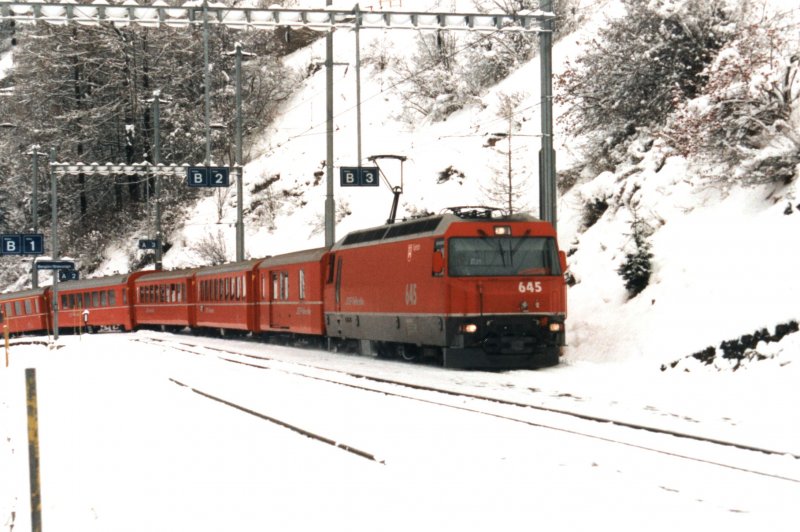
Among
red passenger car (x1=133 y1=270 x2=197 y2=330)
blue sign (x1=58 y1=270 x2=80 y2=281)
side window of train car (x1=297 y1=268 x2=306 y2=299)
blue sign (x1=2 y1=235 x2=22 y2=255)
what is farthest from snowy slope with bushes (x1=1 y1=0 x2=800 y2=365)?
blue sign (x1=2 y1=235 x2=22 y2=255)

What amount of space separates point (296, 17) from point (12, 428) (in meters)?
14.0

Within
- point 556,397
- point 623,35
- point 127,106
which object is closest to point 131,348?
point 623,35

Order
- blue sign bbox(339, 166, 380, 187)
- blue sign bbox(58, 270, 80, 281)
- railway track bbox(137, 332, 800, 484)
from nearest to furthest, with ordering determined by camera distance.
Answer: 1. railway track bbox(137, 332, 800, 484)
2. blue sign bbox(339, 166, 380, 187)
3. blue sign bbox(58, 270, 80, 281)

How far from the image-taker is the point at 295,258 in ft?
102

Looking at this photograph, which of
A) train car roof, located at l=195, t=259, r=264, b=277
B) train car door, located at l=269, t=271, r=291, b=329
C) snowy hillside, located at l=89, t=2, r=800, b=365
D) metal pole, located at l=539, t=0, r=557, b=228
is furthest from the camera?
train car roof, located at l=195, t=259, r=264, b=277

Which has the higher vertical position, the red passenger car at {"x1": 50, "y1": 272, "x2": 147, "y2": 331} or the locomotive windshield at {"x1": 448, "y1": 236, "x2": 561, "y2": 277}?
the locomotive windshield at {"x1": 448, "y1": 236, "x2": 561, "y2": 277}

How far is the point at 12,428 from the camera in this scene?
14406mm

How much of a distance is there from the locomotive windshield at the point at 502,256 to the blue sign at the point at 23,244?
20.4 m

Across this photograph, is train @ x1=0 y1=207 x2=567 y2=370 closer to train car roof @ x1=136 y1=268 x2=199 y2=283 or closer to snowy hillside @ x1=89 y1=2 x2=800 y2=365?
snowy hillside @ x1=89 y1=2 x2=800 y2=365

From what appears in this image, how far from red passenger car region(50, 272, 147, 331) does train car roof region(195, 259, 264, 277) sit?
746 centimetres

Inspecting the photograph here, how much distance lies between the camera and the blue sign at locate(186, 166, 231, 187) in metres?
35.8

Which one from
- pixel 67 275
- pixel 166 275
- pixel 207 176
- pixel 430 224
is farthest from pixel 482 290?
pixel 67 275

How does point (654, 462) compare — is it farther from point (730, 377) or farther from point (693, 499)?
point (730, 377)

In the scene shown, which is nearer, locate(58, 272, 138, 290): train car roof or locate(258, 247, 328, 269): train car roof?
locate(258, 247, 328, 269): train car roof
